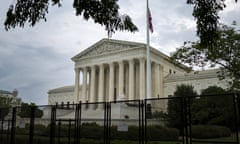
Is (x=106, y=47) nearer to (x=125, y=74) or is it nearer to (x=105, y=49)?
(x=105, y=49)

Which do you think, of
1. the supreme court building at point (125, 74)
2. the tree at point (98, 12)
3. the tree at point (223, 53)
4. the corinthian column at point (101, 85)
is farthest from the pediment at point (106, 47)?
the tree at point (98, 12)

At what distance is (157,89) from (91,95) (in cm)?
1825

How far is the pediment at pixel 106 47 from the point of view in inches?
2498

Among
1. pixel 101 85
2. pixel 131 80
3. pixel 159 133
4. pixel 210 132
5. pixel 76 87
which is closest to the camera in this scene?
pixel 210 132

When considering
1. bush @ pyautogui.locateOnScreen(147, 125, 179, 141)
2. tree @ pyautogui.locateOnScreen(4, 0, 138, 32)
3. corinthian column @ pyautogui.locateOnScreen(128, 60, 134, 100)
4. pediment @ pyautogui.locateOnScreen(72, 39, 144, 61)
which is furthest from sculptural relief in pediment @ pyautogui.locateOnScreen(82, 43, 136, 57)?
tree @ pyautogui.locateOnScreen(4, 0, 138, 32)

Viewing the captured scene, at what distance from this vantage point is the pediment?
63447mm

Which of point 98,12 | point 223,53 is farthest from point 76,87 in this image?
point 98,12

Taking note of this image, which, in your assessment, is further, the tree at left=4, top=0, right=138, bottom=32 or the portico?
the portico

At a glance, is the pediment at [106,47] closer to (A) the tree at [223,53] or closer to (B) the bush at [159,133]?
(A) the tree at [223,53]

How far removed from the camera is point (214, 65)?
21.3 meters

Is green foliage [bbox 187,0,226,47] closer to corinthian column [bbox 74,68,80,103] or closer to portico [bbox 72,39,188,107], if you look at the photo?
portico [bbox 72,39,188,107]

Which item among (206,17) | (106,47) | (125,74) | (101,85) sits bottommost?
(206,17)

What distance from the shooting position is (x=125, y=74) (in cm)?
6825

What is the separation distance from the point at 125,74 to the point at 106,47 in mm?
8956
